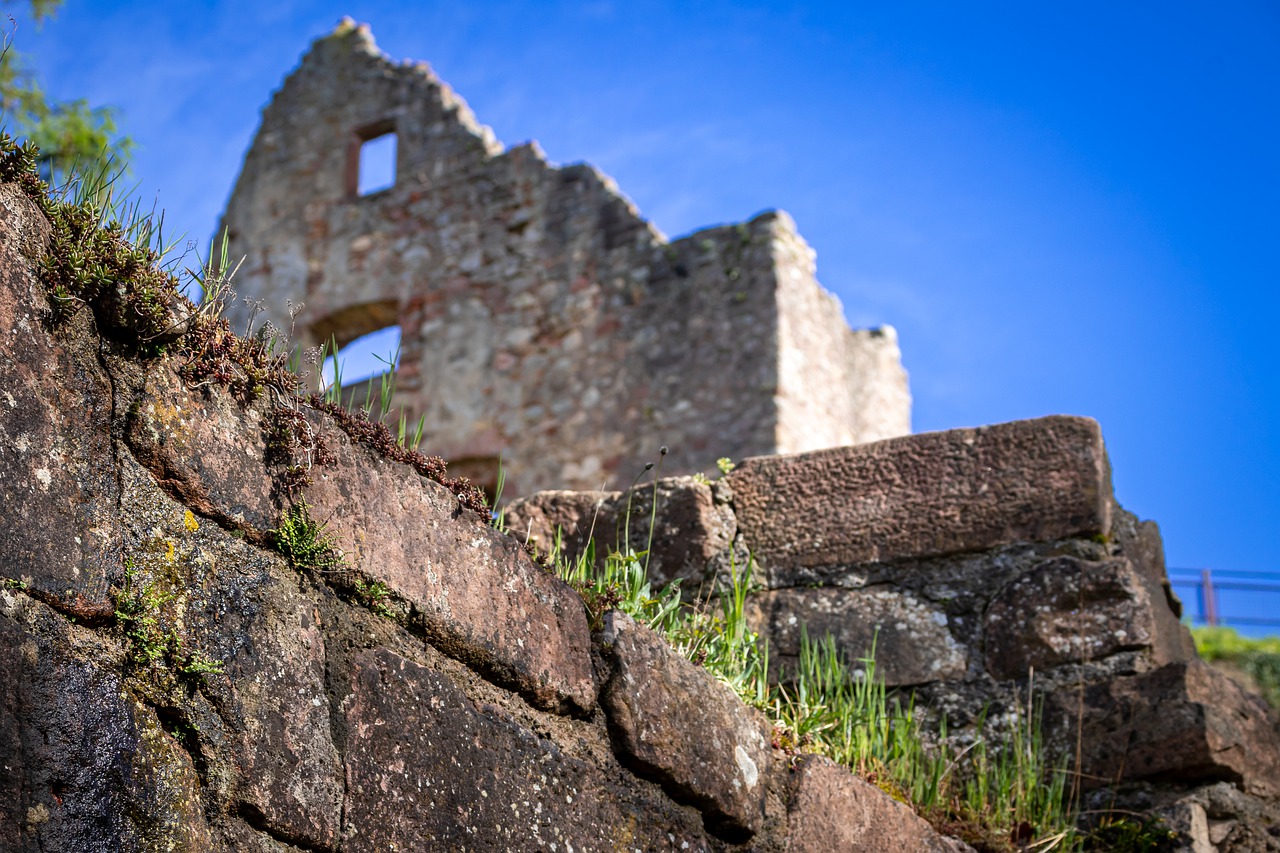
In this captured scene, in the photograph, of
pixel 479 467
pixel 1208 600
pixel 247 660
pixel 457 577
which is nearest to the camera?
pixel 247 660

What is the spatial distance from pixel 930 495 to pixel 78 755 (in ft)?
8.12

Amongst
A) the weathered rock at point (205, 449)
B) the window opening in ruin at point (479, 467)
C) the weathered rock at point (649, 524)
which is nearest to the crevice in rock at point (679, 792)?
the weathered rock at point (205, 449)

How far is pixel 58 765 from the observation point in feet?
4.68

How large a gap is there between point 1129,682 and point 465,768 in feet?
6.31

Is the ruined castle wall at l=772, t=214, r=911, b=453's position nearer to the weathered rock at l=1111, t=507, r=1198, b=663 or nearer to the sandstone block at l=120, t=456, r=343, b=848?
the weathered rock at l=1111, t=507, r=1198, b=663

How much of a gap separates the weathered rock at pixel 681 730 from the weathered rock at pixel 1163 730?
3.39 feet

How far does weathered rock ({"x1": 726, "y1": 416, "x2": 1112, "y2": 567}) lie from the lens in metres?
3.46

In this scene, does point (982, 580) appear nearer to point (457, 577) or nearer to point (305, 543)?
point (457, 577)

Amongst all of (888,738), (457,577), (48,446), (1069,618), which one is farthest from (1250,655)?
(48,446)

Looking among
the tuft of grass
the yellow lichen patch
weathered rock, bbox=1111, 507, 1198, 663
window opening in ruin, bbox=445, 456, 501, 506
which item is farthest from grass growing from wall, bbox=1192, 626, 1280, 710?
the yellow lichen patch

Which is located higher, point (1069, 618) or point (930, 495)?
point (930, 495)

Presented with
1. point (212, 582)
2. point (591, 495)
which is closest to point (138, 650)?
point (212, 582)

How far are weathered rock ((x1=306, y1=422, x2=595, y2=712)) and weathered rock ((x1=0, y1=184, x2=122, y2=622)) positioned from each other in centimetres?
35

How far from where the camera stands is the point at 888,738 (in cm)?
327
